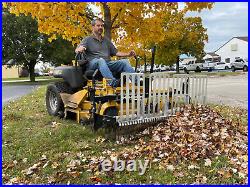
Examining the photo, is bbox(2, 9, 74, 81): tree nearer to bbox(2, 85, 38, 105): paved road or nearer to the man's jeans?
bbox(2, 85, 38, 105): paved road

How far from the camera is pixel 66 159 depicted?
4812 millimetres

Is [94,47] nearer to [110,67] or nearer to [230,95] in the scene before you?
[110,67]

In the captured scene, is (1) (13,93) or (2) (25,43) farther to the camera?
(2) (25,43)

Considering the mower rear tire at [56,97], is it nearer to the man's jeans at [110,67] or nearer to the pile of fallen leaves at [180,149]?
the man's jeans at [110,67]

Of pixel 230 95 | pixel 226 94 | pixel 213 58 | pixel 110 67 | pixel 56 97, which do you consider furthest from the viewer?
pixel 213 58

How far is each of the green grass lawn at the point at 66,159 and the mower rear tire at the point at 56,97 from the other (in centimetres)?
32

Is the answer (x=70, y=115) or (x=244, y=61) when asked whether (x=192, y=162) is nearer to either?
A: (x=70, y=115)

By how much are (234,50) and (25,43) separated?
3719 centimetres

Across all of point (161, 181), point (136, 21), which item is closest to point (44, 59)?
point (136, 21)

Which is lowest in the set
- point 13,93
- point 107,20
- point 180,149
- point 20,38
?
point 13,93

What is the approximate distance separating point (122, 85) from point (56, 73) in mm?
2460

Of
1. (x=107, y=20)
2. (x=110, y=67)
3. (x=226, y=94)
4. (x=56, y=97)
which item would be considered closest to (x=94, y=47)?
(x=110, y=67)

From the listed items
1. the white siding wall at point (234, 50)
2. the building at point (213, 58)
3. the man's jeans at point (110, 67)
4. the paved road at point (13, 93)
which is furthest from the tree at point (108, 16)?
the white siding wall at point (234, 50)

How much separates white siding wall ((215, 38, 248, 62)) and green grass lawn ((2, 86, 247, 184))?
1991 inches
